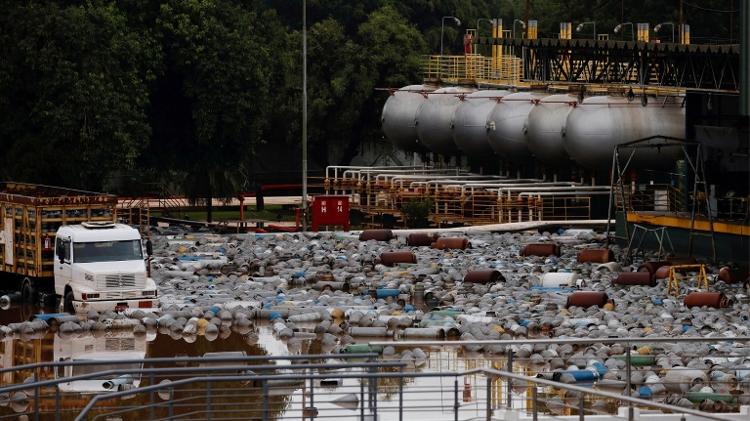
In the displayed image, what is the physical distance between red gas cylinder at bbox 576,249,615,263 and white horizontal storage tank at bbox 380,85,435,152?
88.4 feet

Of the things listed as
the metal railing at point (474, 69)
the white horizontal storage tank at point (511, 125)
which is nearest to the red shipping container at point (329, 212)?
the white horizontal storage tank at point (511, 125)

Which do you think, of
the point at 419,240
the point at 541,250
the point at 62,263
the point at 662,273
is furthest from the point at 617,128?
the point at 62,263

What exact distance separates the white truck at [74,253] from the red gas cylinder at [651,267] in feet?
40.5

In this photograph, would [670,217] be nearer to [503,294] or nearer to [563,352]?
[503,294]

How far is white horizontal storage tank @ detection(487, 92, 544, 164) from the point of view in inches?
2514

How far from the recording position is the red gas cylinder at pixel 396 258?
45.0m

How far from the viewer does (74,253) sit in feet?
116

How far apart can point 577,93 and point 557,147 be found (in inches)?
85.4

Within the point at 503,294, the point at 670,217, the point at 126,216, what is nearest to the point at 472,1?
the point at 126,216

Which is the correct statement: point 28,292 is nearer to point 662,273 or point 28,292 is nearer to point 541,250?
point 662,273

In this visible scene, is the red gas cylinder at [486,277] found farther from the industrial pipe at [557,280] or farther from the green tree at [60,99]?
the green tree at [60,99]

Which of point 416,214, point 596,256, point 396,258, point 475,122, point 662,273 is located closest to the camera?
point 662,273

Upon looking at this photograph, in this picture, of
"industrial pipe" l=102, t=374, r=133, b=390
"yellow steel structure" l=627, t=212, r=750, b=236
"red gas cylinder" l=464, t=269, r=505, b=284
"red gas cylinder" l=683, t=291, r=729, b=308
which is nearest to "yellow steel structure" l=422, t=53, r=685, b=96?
"yellow steel structure" l=627, t=212, r=750, b=236

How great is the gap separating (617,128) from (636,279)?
18.3 m
